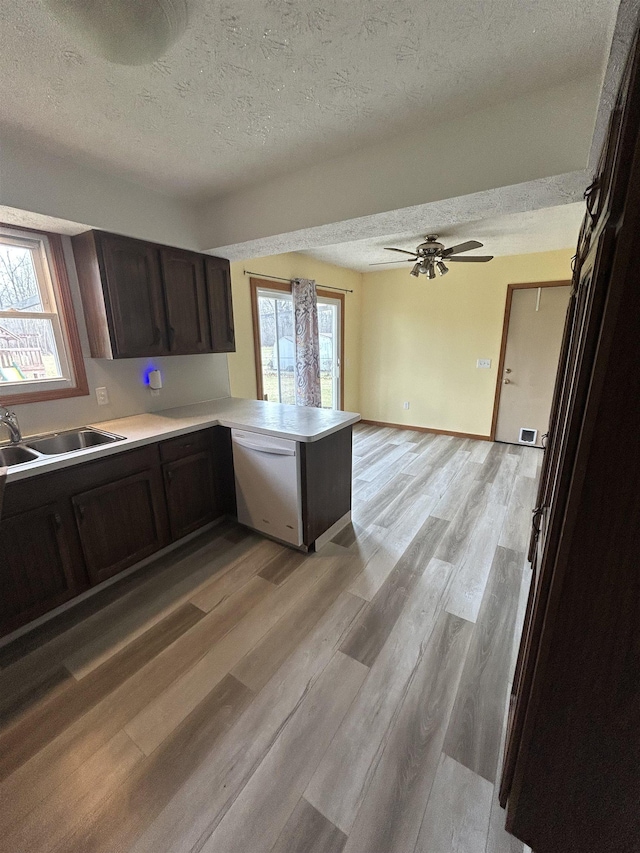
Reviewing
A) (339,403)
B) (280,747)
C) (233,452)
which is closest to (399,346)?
(339,403)

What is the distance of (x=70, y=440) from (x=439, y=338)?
451 cm

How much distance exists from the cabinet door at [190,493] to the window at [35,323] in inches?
34.3

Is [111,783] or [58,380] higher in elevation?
[58,380]

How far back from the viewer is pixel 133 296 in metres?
2.29

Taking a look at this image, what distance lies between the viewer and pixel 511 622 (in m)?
1.86

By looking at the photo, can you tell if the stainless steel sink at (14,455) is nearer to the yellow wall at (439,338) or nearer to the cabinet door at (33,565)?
the cabinet door at (33,565)

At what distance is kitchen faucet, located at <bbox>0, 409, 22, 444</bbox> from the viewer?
6.29 feet

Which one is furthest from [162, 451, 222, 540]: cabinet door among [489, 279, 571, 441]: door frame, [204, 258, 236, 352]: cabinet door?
[489, 279, 571, 441]: door frame

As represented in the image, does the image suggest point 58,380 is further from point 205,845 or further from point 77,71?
point 205,845

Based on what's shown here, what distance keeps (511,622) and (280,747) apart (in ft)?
4.34

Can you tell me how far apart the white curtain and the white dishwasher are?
1881 mm

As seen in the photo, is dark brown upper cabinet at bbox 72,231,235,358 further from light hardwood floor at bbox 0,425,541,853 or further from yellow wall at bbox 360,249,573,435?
yellow wall at bbox 360,249,573,435

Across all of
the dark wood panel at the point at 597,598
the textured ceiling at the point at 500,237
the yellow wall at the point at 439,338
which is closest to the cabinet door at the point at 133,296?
the textured ceiling at the point at 500,237

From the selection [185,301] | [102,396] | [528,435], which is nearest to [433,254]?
[185,301]
